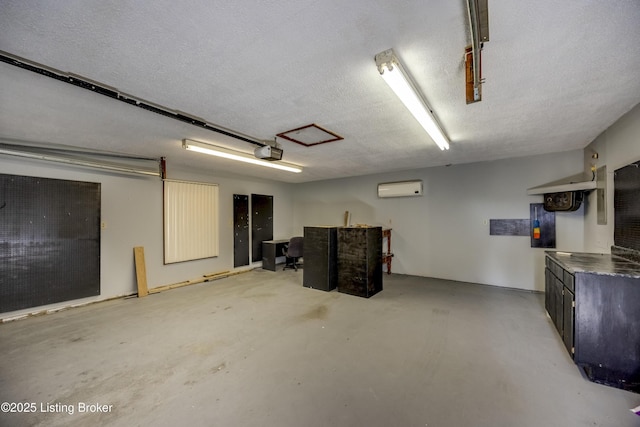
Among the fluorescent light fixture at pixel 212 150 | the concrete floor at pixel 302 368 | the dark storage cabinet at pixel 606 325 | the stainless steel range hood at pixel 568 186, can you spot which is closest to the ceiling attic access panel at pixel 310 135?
the fluorescent light fixture at pixel 212 150

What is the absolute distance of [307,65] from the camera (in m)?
1.85

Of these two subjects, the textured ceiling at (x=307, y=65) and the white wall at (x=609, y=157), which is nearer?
the textured ceiling at (x=307, y=65)

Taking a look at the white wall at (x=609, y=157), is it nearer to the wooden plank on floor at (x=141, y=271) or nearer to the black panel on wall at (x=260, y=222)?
the black panel on wall at (x=260, y=222)

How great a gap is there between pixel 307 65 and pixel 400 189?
4579 millimetres

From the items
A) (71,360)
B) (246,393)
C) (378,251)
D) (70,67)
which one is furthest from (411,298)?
(70,67)

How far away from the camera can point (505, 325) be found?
3268 mm

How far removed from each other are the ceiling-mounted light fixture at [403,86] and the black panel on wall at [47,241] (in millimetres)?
5132

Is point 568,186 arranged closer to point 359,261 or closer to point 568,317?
point 568,317

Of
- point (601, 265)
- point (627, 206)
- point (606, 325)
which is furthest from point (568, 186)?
point (606, 325)

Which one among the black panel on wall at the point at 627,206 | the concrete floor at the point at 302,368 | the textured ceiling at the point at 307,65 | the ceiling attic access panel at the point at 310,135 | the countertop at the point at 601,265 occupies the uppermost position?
the textured ceiling at the point at 307,65

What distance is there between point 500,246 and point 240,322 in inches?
198

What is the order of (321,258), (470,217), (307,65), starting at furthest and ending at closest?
(470,217)
(321,258)
(307,65)

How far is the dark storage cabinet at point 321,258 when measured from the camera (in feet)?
15.9

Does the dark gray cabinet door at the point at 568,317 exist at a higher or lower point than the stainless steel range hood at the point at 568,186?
lower
